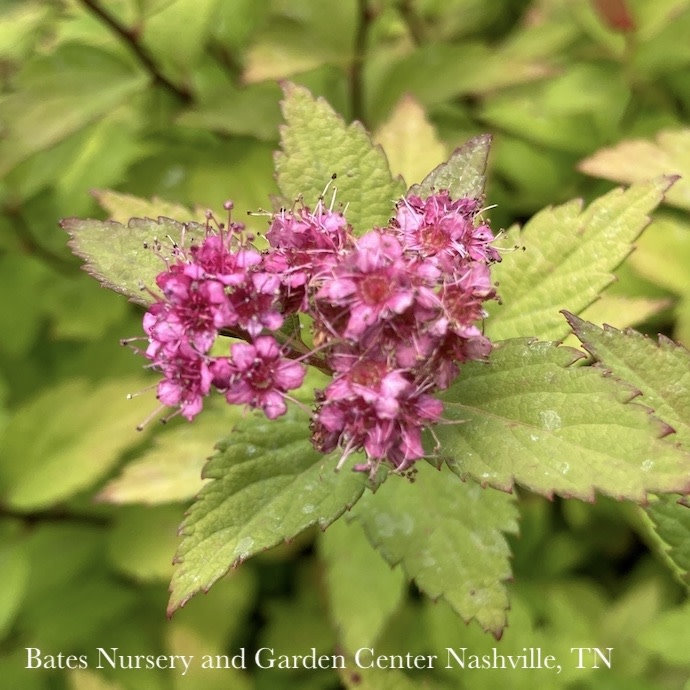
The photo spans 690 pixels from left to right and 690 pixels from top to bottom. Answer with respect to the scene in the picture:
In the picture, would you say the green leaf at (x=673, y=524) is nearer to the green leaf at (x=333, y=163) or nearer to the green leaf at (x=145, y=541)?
the green leaf at (x=333, y=163)

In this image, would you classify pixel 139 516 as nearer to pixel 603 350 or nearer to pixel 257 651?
pixel 257 651

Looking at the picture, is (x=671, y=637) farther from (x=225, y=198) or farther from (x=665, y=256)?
(x=225, y=198)

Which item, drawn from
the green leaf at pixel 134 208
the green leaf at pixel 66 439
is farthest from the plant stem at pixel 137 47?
the green leaf at pixel 66 439

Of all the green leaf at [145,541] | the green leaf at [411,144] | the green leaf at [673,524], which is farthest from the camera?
the green leaf at [145,541]

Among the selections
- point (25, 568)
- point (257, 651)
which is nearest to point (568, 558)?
point (257, 651)

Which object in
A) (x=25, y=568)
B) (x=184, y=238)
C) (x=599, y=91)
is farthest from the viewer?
(x=599, y=91)

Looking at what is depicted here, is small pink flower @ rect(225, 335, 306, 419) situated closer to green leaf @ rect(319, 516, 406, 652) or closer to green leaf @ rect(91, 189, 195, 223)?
green leaf @ rect(91, 189, 195, 223)

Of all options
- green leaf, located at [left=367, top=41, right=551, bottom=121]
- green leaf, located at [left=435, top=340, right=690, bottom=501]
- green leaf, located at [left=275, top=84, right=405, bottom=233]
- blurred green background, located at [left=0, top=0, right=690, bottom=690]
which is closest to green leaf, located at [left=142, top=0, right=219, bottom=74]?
blurred green background, located at [left=0, top=0, right=690, bottom=690]
